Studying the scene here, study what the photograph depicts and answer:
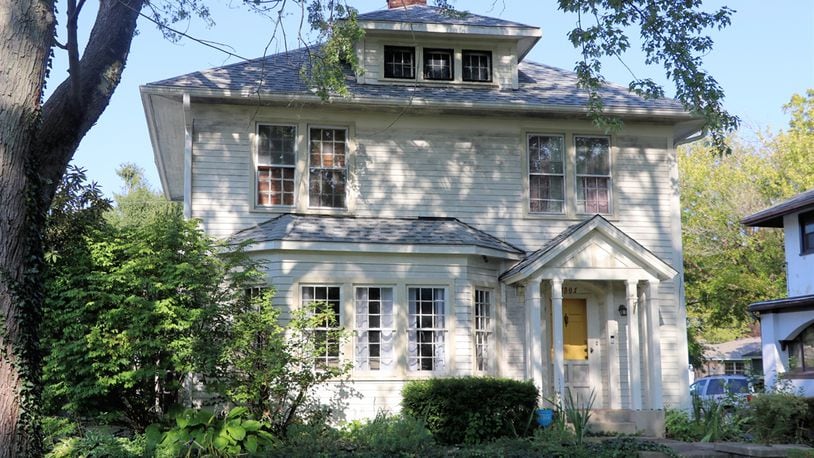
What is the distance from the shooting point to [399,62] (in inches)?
648

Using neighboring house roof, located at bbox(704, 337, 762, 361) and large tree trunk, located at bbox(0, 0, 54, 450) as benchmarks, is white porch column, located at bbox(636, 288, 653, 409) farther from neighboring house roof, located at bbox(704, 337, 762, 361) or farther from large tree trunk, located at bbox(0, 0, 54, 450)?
neighboring house roof, located at bbox(704, 337, 762, 361)

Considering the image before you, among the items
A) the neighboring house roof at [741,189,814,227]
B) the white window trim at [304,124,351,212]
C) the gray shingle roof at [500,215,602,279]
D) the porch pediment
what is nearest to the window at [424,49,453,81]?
the white window trim at [304,124,351,212]

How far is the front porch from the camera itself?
14.3 metres

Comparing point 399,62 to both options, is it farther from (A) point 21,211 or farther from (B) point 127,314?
(A) point 21,211

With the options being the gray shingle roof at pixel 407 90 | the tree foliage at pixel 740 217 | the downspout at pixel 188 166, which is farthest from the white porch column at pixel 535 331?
the tree foliage at pixel 740 217

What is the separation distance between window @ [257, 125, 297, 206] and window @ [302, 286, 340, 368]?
198 cm

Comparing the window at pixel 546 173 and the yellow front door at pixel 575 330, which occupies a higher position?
the window at pixel 546 173

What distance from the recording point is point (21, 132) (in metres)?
8.50

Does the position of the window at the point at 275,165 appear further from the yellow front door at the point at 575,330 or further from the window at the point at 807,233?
the window at the point at 807,233

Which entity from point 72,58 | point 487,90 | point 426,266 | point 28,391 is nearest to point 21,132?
point 72,58

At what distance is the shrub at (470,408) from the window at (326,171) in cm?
A: 410

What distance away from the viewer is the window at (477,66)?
1662cm

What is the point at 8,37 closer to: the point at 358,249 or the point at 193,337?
the point at 193,337

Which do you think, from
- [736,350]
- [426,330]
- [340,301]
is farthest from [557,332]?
[736,350]
